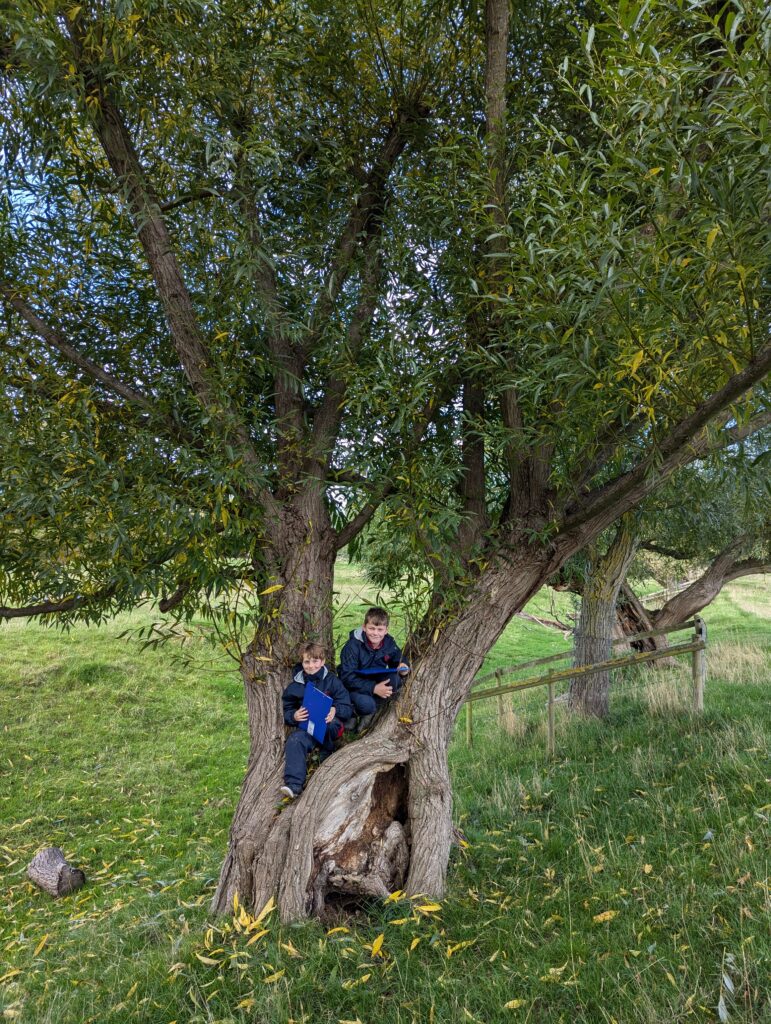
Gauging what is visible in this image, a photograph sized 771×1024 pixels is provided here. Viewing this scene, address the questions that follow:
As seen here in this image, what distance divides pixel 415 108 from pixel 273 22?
136cm

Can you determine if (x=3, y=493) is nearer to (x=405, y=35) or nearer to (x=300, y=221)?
A: (x=300, y=221)

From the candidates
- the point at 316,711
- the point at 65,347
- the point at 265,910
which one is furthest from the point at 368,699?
the point at 65,347

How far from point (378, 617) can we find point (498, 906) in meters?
2.29

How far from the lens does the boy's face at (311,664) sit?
5.25 m

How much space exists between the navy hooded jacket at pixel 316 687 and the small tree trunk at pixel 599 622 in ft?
19.9

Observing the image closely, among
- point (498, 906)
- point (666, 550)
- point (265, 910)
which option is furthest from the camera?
point (666, 550)

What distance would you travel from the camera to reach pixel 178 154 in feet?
17.6

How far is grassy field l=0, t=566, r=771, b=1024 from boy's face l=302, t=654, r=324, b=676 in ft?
1.85

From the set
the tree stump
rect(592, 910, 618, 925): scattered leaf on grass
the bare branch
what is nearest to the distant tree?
rect(592, 910, 618, 925): scattered leaf on grass

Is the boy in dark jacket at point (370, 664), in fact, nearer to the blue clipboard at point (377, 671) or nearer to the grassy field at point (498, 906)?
the blue clipboard at point (377, 671)

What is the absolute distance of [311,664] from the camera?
5.28 m

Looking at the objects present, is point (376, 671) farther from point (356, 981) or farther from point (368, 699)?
point (356, 981)

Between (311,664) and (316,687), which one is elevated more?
(311,664)

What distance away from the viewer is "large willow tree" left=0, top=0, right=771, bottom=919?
181 inches
